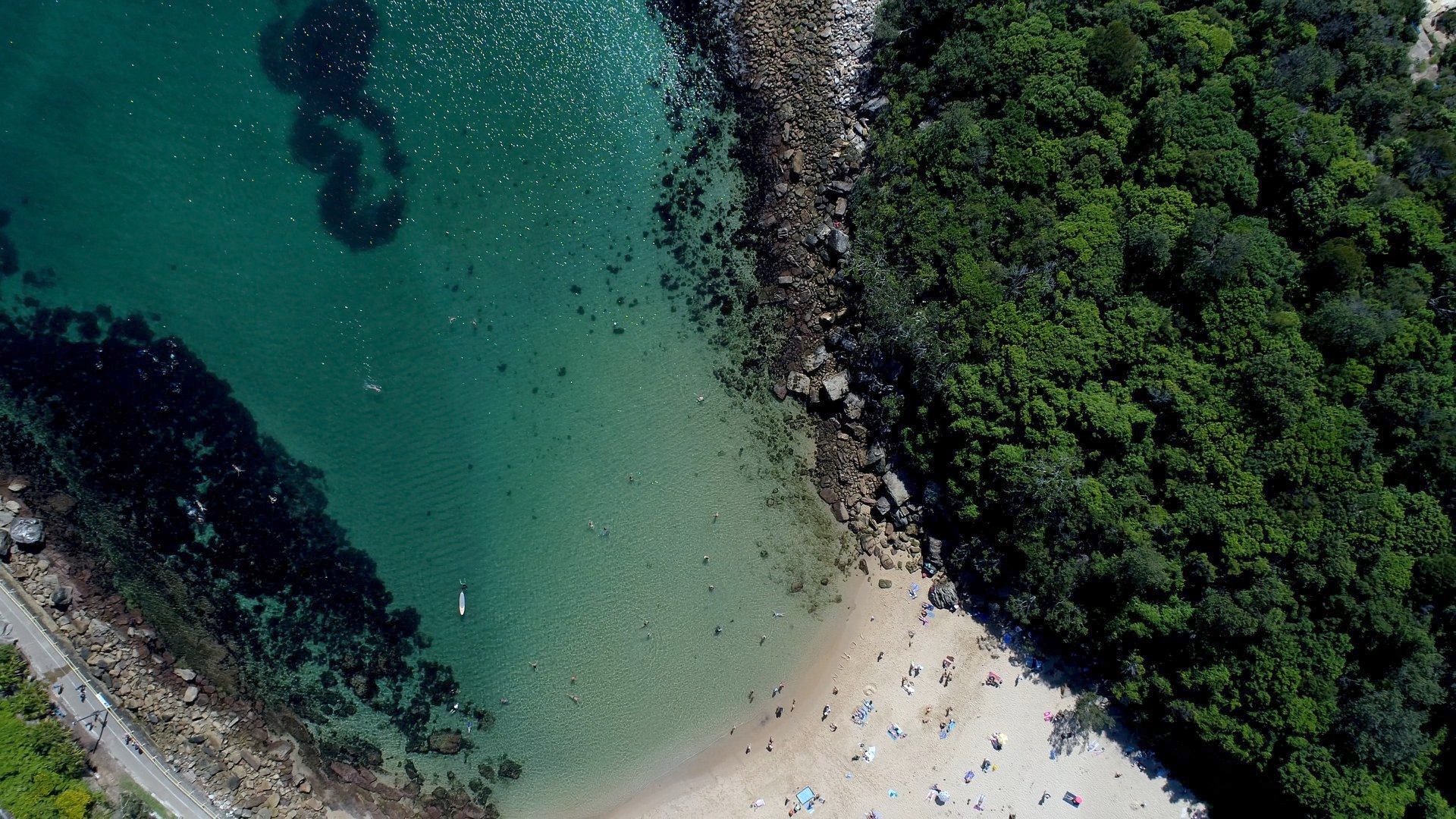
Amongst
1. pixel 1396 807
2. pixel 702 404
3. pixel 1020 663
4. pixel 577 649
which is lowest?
pixel 1396 807

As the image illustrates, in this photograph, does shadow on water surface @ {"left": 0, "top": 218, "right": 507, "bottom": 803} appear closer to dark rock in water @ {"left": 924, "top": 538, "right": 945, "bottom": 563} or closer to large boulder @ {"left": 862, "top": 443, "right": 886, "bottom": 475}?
large boulder @ {"left": 862, "top": 443, "right": 886, "bottom": 475}

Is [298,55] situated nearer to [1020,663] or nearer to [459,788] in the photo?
[459,788]

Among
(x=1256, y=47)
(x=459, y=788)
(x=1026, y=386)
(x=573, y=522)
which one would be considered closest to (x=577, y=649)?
(x=573, y=522)

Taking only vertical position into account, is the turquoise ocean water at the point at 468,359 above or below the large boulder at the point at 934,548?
above

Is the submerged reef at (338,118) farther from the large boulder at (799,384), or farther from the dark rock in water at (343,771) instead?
the dark rock in water at (343,771)

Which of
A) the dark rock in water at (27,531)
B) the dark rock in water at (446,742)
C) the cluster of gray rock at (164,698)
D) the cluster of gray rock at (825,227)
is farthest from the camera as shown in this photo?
the cluster of gray rock at (825,227)

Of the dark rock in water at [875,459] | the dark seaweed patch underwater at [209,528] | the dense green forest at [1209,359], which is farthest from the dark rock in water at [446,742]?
the dense green forest at [1209,359]
